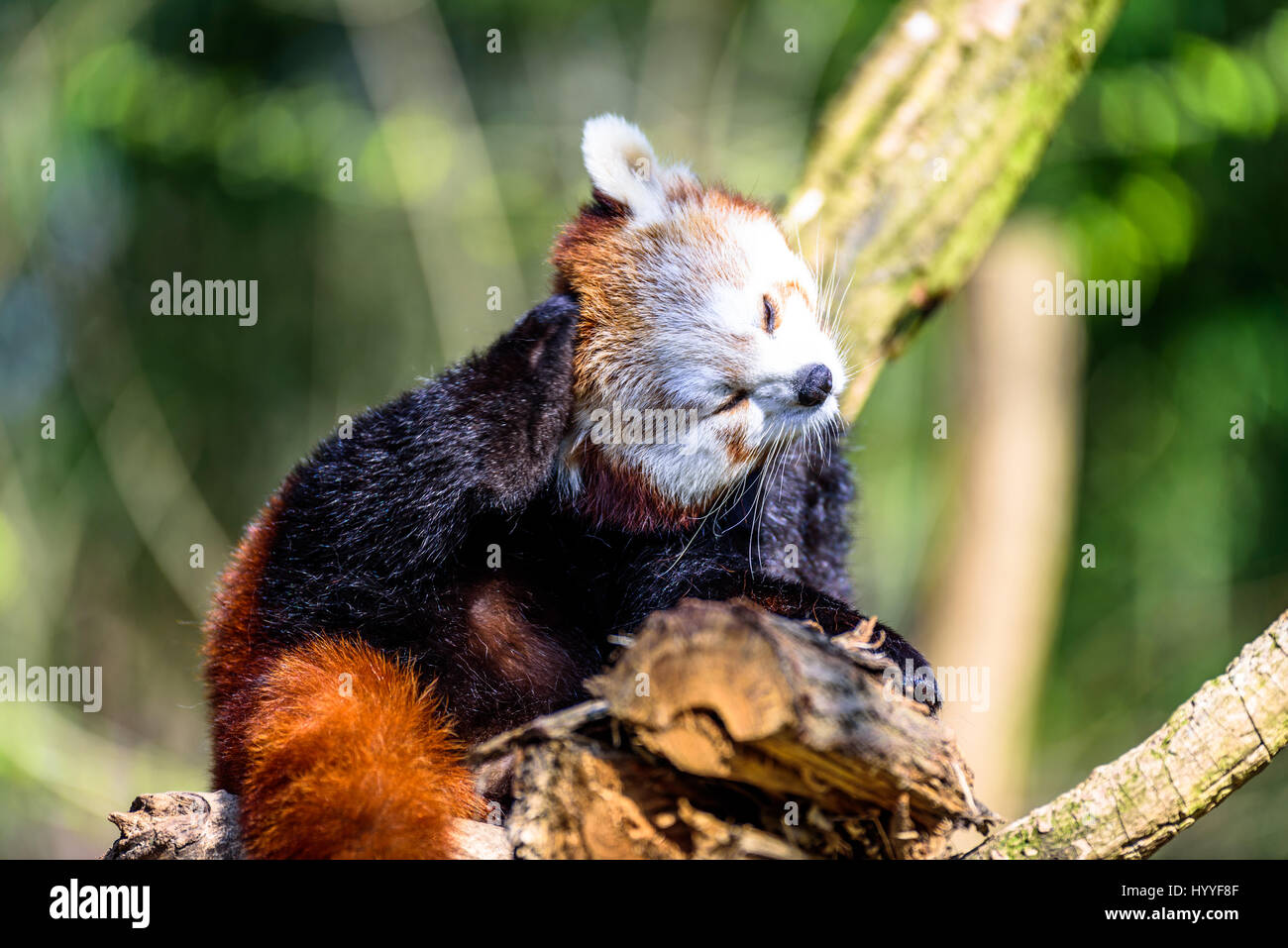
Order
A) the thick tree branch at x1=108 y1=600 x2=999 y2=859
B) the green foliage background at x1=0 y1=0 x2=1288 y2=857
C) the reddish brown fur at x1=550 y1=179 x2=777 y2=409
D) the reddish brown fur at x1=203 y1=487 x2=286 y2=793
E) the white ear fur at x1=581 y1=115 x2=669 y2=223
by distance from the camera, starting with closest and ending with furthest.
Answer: the thick tree branch at x1=108 y1=600 x2=999 y2=859
the reddish brown fur at x1=203 y1=487 x2=286 y2=793
the reddish brown fur at x1=550 y1=179 x2=777 y2=409
the white ear fur at x1=581 y1=115 x2=669 y2=223
the green foliage background at x1=0 y1=0 x2=1288 y2=857

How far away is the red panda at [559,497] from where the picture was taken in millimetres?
2713

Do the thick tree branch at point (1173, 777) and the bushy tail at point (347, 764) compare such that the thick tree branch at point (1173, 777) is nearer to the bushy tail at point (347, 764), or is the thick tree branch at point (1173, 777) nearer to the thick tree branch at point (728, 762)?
the thick tree branch at point (728, 762)

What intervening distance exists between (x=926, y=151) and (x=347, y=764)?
10.5ft

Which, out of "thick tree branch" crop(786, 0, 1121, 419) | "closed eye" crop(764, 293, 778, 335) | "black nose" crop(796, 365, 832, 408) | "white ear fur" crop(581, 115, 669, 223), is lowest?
"black nose" crop(796, 365, 832, 408)

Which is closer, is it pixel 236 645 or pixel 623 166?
pixel 236 645

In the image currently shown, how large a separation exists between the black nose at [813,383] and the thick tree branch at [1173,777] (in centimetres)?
120

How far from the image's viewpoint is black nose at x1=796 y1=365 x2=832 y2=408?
284 cm

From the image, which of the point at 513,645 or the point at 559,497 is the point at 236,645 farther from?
the point at 559,497

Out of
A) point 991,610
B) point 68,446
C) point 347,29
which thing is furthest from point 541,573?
point 347,29

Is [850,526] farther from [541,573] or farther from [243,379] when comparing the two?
[243,379]

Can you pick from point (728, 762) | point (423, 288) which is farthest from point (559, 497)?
point (423, 288)

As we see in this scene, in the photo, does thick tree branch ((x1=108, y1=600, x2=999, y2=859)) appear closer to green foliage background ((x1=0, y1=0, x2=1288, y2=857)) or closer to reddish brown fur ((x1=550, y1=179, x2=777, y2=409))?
reddish brown fur ((x1=550, y1=179, x2=777, y2=409))

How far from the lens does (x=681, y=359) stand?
2891 millimetres

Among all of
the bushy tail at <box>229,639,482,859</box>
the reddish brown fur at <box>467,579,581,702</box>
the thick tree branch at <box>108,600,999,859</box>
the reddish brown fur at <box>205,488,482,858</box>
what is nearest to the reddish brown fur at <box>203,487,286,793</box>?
the reddish brown fur at <box>205,488,482,858</box>
